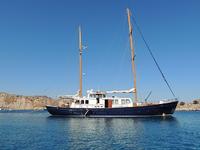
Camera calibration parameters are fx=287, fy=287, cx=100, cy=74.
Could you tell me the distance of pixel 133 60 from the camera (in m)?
63.3

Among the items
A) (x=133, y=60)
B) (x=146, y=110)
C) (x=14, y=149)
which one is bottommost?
(x=14, y=149)

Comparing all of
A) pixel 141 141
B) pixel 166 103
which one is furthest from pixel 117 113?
Result: pixel 141 141

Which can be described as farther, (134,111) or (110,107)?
(110,107)

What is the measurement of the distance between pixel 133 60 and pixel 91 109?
14.2m

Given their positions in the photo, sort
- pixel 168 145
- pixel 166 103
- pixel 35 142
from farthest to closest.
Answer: pixel 166 103
pixel 35 142
pixel 168 145

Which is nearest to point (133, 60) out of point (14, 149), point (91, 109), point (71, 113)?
point (91, 109)

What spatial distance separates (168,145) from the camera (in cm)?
2597

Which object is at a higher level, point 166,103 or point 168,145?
point 166,103

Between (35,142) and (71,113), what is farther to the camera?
(71,113)

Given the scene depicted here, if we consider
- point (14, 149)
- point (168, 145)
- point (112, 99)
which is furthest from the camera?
point (112, 99)

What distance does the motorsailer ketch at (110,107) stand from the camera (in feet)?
193

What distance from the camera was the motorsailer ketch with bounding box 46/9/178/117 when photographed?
2314 inches

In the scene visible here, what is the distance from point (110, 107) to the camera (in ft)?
202

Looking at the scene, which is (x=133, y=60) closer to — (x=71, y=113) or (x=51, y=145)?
(x=71, y=113)
